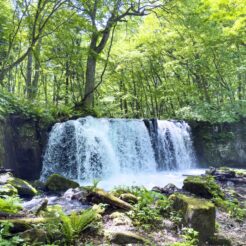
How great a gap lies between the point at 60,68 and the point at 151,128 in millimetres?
6710

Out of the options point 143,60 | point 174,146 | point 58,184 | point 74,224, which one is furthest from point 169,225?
point 143,60

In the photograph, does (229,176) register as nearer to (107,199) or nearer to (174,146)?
(174,146)

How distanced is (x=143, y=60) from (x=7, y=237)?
17120 mm

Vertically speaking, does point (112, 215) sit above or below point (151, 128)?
below

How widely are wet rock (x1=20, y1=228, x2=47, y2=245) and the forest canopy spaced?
19.5 feet

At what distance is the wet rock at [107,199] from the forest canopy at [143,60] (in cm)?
478

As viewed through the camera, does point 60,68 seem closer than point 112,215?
No

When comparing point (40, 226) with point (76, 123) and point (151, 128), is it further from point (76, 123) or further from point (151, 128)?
point (151, 128)

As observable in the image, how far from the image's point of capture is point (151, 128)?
44.0ft

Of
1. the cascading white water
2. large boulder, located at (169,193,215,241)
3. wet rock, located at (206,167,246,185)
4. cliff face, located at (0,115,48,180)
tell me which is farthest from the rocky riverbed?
the cascading white water

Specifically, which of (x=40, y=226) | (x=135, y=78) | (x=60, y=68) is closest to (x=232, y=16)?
(x=40, y=226)

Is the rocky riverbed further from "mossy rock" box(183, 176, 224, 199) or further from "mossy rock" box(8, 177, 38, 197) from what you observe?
"mossy rock" box(183, 176, 224, 199)

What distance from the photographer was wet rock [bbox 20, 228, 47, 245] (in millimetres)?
3275

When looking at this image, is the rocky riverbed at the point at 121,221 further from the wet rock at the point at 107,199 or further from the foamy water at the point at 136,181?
the foamy water at the point at 136,181
